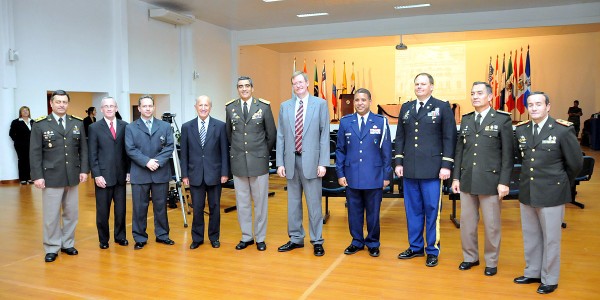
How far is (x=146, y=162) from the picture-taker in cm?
445

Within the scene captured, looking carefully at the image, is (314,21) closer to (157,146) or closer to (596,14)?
(596,14)

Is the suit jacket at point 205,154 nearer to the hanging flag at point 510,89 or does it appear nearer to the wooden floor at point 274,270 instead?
the wooden floor at point 274,270

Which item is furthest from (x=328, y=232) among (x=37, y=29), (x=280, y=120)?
(x=37, y=29)

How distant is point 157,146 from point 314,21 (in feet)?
33.6

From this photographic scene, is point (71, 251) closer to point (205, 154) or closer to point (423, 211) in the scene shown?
point (205, 154)

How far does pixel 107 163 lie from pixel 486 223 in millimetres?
3251

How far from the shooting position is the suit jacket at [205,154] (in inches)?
177

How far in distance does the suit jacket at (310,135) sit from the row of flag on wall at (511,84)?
41.4ft

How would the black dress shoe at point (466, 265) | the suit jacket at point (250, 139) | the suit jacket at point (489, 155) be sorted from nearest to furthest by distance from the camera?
the suit jacket at point (489, 155), the black dress shoe at point (466, 265), the suit jacket at point (250, 139)

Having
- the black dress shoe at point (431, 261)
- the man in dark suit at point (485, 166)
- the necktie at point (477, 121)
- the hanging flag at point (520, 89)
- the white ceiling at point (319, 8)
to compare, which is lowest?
the black dress shoe at point (431, 261)

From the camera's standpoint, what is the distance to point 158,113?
42.6 ft

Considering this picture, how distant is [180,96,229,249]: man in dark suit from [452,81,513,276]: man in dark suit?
207 centimetres

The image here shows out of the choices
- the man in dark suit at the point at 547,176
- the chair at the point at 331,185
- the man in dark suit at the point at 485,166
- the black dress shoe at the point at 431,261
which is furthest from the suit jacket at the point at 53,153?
the man in dark suit at the point at 547,176

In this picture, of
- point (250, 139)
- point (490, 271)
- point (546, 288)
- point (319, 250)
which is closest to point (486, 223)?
point (490, 271)
